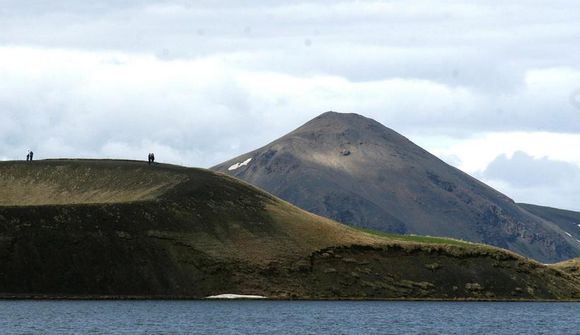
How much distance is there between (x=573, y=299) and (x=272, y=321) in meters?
89.1

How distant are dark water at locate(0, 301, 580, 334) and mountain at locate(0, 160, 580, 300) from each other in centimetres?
740

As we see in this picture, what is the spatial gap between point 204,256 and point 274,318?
45188 mm

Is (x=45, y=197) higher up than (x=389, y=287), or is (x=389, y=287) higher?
(x=45, y=197)

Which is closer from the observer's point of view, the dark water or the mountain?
the dark water

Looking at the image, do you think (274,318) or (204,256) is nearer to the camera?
(274,318)

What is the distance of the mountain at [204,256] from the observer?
160 m

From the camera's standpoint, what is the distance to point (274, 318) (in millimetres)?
129625

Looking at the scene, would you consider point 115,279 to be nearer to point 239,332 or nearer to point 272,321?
point 272,321

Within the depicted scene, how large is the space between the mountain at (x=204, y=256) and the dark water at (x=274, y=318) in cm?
740

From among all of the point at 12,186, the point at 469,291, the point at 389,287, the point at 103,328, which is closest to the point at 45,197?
the point at 12,186

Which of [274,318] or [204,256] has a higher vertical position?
[204,256]

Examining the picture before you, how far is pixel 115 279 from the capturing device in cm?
16050

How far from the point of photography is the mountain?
159500 mm

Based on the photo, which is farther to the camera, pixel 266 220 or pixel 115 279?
pixel 266 220
